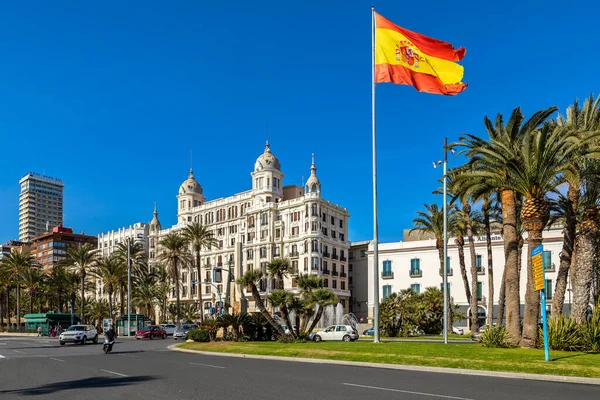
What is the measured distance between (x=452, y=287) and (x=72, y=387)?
6399 centimetres

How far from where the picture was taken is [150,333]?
5928 centimetres

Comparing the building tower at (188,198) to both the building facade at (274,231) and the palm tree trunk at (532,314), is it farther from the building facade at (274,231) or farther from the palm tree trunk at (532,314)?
the palm tree trunk at (532,314)

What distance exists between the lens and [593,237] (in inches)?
1120

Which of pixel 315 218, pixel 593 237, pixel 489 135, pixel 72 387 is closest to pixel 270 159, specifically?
pixel 315 218

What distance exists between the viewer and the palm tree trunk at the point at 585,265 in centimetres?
2730

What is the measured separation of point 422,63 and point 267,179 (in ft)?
234

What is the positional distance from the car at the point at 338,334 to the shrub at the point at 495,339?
62.9ft

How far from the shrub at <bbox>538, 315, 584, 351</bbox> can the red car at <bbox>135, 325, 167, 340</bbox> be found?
1735 inches

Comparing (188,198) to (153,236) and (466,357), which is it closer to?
(153,236)

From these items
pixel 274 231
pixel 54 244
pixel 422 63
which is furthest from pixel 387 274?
pixel 54 244

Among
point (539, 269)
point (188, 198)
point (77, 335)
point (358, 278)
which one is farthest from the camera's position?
point (188, 198)

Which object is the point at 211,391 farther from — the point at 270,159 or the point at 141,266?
the point at 270,159

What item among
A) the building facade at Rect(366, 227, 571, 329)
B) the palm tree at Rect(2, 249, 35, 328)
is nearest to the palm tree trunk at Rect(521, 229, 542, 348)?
the building facade at Rect(366, 227, 571, 329)

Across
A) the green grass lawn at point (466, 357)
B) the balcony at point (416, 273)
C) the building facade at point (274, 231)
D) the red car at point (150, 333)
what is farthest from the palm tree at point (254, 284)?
the building facade at point (274, 231)
